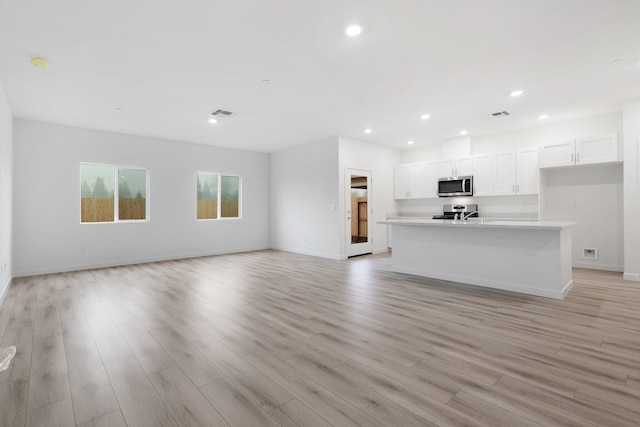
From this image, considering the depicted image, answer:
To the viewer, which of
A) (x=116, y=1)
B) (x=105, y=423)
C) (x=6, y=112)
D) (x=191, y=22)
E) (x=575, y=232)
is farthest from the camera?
(x=575, y=232)

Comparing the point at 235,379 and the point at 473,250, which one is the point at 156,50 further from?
the point at 473,250

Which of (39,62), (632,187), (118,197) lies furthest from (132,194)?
(632,187)

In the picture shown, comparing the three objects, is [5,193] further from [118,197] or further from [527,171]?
[527,171]

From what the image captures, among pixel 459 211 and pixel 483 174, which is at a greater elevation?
pixel 483 174

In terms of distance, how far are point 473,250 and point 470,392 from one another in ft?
9.91

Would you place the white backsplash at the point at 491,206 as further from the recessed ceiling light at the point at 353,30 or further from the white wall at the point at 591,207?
the recessed ceiling light at the point at 353,30

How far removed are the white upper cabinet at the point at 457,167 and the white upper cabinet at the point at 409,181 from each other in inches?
20.6

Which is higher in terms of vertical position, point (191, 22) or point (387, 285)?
point (191, 22)

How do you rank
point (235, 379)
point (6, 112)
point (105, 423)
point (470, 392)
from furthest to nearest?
point (6, 112)
point (235, 379)
point (470, 392)
point (105, 423)

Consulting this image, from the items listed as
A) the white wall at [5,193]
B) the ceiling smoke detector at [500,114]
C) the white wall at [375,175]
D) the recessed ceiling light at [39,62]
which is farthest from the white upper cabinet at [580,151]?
the white wall at [5,193]

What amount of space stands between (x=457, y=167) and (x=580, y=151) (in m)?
2.22

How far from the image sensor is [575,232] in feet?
19.4

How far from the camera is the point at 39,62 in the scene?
3.35m

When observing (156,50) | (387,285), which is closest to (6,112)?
(156,50)
